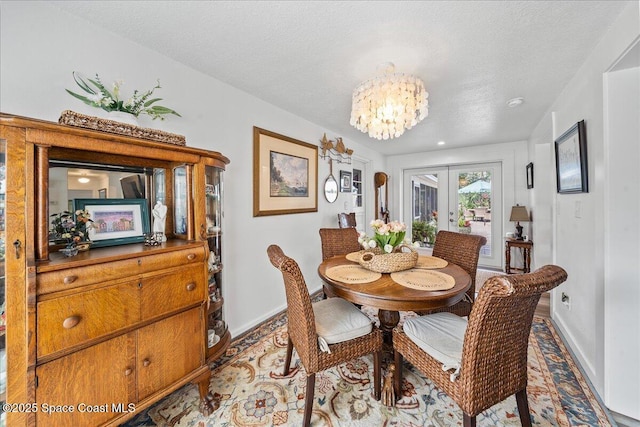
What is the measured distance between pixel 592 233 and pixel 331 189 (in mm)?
2684

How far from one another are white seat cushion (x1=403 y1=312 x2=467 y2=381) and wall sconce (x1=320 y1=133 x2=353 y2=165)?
257 cm

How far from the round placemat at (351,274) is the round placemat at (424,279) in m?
0.15

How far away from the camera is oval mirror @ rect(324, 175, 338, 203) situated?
11.8 ft

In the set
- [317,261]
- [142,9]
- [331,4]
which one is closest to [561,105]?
[331,4]

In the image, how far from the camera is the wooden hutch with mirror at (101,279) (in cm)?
94

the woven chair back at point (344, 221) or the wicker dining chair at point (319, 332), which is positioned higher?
the woven chair back at point (344, 221)

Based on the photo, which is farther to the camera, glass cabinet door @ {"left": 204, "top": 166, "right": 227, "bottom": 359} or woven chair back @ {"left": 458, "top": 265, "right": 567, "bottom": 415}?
glass cabinet door @ {"left": 204, "top": 166, "right": 227, "bottom": 359}

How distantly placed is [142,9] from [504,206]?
539 centimetres

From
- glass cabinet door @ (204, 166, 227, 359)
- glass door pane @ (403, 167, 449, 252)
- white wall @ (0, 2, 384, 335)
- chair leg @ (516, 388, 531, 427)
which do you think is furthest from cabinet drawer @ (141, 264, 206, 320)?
glass door pane @ (403, 167, 449, 252)

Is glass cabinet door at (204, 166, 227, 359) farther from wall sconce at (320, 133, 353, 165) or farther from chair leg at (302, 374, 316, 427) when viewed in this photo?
wall sconce at (320, 133, 353, 165)

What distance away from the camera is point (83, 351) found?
3.49 feet

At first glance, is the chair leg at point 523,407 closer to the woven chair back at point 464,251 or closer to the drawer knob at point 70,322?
the woven chair back at point 464,251

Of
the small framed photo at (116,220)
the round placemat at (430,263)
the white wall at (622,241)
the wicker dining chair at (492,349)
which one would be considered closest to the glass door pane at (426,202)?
the round placemat at (430,263)

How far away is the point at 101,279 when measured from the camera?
43.3 inches
